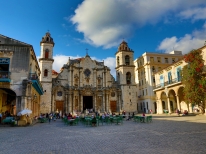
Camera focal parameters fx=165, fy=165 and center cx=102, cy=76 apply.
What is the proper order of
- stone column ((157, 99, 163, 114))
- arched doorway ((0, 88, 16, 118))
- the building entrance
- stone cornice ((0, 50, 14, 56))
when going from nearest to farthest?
stone cornice ((0, 50, 14, 56)) → arched doorway ((0, 88, 16, 118)) → stone column ((157, 99, 163, 114)) → the building entrance

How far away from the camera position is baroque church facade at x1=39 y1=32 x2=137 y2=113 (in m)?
35.3

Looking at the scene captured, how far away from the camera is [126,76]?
4072 cm

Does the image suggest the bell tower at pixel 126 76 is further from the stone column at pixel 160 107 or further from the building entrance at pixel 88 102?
the building entrance at pixel 88 102

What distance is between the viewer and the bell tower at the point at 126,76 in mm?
38875

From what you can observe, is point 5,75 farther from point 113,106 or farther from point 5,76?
point 113,106

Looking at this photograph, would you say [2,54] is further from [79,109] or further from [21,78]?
[79,109]

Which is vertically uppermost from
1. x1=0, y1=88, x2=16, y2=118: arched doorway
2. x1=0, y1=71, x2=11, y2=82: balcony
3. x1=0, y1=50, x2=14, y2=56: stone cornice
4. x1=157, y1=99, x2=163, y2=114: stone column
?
x1=0, y1=50, x2=14, y2=56: stone cornice

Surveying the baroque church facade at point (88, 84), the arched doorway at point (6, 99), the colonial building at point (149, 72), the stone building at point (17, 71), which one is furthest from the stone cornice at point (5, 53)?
the colonial building at point (149, 72)

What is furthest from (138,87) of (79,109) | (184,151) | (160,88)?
(184,151)

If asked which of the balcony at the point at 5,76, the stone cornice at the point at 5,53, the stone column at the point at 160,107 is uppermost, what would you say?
the stone cornice at the point at 5,53

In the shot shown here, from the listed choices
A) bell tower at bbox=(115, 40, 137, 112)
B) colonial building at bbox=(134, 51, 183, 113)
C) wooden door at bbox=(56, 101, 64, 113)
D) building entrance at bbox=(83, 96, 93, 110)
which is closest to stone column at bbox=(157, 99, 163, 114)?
colonial building at bbox=(134, 51, 183, 113)

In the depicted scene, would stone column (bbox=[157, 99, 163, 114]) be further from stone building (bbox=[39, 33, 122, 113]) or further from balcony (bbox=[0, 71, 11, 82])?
balcony (bbox=[0, 71, 11, 82])

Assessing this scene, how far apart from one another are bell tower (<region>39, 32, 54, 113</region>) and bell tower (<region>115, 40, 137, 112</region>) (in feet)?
53.2

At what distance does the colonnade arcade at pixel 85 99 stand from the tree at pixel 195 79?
18970 millimetres
